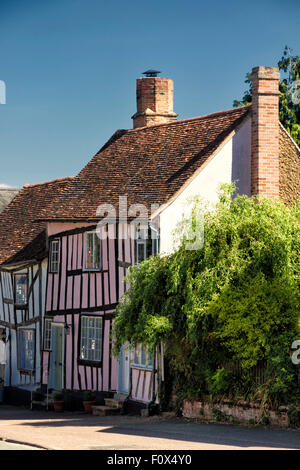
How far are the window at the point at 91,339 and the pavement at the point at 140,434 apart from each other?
8.04 ft

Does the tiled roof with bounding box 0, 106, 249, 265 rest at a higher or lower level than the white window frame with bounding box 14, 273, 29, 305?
higher

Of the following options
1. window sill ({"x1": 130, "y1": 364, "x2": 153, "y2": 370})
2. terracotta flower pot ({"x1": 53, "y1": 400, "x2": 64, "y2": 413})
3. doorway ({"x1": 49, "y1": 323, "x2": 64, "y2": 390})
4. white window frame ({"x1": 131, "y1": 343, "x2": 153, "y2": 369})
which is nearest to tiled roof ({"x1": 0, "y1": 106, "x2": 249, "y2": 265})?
doorway ({"x1": 49, "y1": 323, "x2": 64, "y2": 390})

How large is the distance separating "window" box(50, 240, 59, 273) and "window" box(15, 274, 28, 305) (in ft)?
6.66

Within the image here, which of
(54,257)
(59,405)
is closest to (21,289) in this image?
(54,257)

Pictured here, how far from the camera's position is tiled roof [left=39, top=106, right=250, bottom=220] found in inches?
874

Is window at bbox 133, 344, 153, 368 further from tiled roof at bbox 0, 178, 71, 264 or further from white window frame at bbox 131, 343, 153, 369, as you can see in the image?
tiled roof at bbox 0, 178, 71, 264

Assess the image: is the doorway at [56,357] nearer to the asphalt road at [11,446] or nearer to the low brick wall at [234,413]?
the low brick wall at [234,413]

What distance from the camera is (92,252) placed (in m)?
23.5

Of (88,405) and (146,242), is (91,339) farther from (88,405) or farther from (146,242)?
(146,242)

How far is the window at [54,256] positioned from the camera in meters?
25.4

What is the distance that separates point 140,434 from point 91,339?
23.7 ft

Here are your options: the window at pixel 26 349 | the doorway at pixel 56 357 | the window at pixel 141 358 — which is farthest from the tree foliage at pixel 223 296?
the window at pixel 26 349

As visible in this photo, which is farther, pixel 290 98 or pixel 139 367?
pixel 290 98
